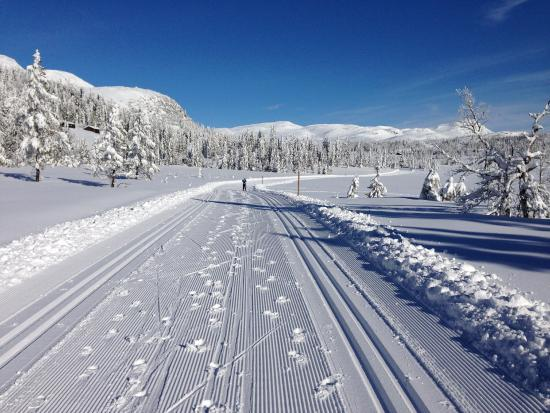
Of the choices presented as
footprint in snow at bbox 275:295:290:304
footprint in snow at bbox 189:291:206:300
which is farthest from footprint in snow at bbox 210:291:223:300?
footprint in snow at bbox 275:295:290:304

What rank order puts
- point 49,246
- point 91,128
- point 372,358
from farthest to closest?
1. point 91,128
2. point 49,246
3. point 372,358

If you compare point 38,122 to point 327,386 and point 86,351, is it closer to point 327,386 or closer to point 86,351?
point 86,351

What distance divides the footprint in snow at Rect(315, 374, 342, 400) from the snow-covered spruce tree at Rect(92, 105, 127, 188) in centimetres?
4092

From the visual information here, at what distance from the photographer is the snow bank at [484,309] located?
340 cm

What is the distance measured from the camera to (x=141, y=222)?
13016mm

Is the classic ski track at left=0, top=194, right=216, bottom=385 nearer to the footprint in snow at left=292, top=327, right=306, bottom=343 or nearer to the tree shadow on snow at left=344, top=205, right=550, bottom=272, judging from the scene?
the footprint in snow at left=292, top=327, right=306, bottom=343

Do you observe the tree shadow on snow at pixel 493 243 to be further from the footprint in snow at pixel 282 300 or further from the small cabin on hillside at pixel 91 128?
the small cabin on hillside at pixel 91 128

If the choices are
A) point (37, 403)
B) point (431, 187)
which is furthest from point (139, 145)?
point (37, 403)

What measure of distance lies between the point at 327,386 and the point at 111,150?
41.2 metres

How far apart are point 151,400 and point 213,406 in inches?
21.6

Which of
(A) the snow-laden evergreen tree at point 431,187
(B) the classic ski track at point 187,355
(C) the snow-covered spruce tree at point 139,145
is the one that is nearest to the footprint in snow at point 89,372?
(B) the classic ski track at point 187,355

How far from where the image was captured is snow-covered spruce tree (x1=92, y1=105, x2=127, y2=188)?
39.3 meters

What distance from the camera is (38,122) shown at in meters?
35.6

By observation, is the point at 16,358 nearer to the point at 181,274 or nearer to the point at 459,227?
the point at 181,274
